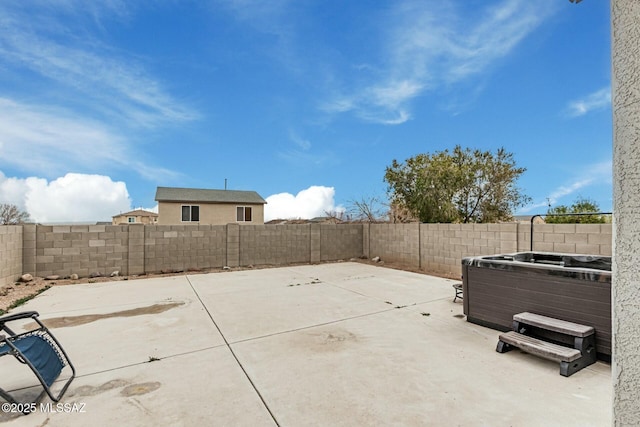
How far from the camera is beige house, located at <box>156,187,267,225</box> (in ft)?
60.2

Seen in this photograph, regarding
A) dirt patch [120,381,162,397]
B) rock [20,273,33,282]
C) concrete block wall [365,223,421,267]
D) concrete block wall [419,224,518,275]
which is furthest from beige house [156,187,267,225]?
dirt patch [120,381,162,397]

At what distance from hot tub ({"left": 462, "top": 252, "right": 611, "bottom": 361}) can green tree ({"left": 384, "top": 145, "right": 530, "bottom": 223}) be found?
6763 mm

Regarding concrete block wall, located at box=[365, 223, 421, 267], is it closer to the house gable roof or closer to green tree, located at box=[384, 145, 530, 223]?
green tree, located at box=[384, 145, 530, 223]

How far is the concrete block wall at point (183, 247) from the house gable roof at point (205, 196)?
10288mm

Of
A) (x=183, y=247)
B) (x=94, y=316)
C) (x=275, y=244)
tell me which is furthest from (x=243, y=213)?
(x=94, y=316)

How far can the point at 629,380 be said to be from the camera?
3.25 feet

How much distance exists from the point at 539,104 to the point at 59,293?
1284cm

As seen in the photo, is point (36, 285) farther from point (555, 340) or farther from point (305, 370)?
point (555, 340)

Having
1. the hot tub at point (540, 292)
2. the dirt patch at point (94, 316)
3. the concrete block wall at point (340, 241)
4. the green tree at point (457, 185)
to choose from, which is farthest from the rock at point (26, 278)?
the green tree at point (457, 185)

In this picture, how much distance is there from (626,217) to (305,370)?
264 cm

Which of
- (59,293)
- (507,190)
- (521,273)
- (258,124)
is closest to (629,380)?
(521,273)

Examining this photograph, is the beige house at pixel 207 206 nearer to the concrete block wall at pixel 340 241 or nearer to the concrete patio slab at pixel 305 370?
the concrete block wall at pixel 340 241

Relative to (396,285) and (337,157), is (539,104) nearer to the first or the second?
(396,285)

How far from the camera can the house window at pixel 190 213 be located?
738 inches
